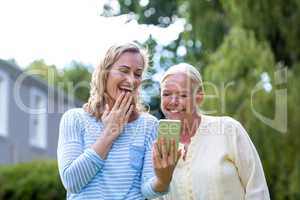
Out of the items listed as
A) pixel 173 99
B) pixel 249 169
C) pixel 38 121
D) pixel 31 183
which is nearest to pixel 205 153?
pixel 249 169

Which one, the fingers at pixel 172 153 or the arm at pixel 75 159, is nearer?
the fingers at pixel 172 153

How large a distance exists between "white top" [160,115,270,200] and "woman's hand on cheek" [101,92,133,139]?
2.98ft

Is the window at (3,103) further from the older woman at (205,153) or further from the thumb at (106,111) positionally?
the thumb at (106,111)

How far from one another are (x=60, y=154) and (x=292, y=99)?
25.5 feet

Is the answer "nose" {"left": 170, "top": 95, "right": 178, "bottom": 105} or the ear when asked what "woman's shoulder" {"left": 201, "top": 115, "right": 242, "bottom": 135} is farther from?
"nose" {"left": 170, "top": 95, "right": 178, "bottom": 105}

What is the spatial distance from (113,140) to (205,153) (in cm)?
102

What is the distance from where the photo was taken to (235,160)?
349 centimetres

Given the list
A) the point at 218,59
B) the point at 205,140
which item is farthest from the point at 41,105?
the point at 205,140

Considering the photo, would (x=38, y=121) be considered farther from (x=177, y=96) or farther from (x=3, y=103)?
(x=177, y=96)

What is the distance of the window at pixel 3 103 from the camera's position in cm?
1898

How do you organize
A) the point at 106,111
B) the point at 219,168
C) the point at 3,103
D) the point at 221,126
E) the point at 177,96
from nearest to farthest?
the point at 106,111
the point at 177,96
the point at 219,168
the point at 221,126
the point at 3,103

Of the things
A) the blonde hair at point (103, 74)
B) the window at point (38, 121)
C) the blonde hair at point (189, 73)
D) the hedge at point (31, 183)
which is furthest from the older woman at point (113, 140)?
the window at point (38, 121)

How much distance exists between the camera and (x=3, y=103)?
62.4 feet

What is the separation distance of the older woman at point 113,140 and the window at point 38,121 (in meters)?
19.0
